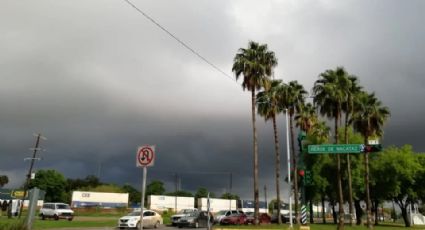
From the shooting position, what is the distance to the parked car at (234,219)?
4665 centimetres

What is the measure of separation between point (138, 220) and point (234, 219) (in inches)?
611

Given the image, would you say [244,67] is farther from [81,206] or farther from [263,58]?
[81,206]

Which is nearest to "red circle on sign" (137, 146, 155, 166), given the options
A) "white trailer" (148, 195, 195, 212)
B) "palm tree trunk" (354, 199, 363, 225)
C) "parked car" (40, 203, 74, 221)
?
"parked car" (40, 203, 74, 221)

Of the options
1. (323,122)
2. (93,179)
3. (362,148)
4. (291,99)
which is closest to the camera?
(362,148)

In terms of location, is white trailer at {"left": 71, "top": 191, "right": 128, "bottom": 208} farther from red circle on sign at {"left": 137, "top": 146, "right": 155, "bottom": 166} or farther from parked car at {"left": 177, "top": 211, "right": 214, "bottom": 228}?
red circle on sign at {"left": 137, "top": 146, "right": 155, "bottom": 166}

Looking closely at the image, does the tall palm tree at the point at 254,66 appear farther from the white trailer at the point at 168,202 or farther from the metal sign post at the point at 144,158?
the white trailer at the point at 168,202

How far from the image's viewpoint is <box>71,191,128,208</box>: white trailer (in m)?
110

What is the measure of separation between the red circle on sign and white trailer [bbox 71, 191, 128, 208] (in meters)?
103

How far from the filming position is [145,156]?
11.0 m

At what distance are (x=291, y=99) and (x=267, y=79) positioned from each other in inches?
274

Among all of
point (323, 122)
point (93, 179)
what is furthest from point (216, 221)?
point (93, 179)

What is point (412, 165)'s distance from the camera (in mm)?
63562

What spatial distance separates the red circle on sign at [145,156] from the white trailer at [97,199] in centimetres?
10262

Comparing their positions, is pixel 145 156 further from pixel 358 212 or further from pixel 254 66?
pixel 358 212
